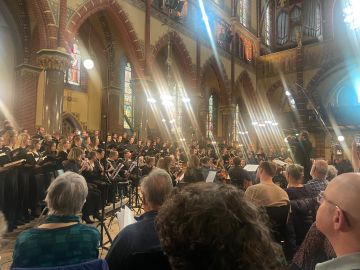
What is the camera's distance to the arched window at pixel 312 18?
986 inches

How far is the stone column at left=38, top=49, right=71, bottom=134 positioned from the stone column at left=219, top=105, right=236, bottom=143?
1252cm

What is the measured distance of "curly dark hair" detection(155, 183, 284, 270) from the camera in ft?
3.34

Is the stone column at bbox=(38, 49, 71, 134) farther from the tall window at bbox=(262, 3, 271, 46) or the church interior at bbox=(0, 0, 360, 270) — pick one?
the tall window at bbox=(262, 3, 271, 46)

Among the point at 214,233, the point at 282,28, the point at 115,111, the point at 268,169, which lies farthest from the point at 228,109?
the point at 214,233

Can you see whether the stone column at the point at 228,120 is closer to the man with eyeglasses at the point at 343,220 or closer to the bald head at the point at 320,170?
the bald head at the point at 320,170

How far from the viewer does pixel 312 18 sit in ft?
84.3

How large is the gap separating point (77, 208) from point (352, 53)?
23.5 m

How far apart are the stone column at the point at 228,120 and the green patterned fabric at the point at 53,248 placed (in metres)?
19.2

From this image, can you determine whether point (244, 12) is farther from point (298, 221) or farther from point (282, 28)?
point (298, 221)

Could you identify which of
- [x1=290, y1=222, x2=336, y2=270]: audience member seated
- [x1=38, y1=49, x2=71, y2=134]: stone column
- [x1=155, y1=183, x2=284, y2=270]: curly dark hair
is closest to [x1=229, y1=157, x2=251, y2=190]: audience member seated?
[x1=290, y1=222, x2=336, y2=270]: audience member seated

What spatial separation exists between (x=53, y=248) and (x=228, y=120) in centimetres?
1967

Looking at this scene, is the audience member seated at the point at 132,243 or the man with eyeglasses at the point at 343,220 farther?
the audience member seated at the point at 132,243

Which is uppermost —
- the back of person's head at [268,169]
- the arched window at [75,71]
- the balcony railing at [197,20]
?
the balcony railing at [197,20]

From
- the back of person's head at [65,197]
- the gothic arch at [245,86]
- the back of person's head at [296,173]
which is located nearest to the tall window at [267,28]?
the gothic arch at [245,86]
